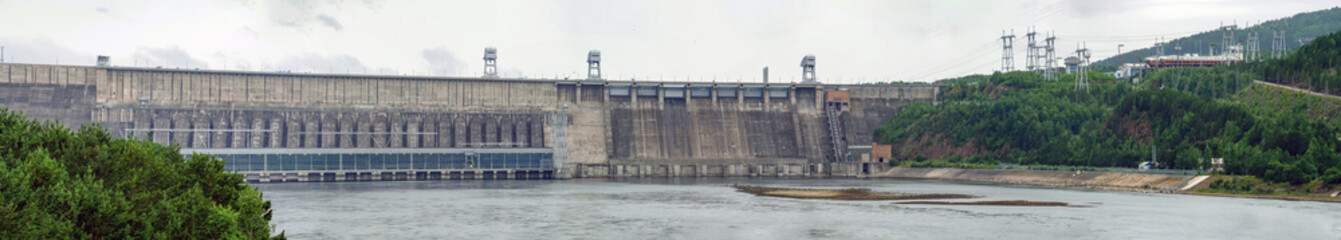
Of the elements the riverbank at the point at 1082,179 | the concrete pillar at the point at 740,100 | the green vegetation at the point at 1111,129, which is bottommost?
the riverbank at the point at 1082,179

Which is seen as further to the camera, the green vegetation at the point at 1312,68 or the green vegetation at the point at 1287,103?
the green vegetation at the point at 1312,68

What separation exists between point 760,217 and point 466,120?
279 ft

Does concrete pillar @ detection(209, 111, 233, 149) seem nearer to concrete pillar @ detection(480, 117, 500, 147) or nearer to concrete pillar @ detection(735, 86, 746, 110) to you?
concrete pillar @ detection(480, 117, 500, 147)

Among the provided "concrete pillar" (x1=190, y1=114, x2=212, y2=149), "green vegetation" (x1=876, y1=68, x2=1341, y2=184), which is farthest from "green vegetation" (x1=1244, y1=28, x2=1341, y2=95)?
"concrete pillar" (x1=190, y1=114, x2=212, y2=149)

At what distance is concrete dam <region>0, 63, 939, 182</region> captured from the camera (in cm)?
13212

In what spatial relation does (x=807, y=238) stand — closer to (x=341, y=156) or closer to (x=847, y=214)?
(x=847, y=214)

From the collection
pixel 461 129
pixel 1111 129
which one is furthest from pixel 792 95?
pixel 1111 129

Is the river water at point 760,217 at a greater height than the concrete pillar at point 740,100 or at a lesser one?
lesser

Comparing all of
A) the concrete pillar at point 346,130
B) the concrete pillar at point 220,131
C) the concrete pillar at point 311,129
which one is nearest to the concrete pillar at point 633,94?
the concrete pillar at point 346,130

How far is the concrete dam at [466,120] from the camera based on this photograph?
13212 centimetres

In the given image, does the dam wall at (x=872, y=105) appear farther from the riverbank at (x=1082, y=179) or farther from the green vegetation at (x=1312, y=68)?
the green vegetation at (x=1312, y=68)

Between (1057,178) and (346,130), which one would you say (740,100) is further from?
(346,130)

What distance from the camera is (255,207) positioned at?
34094mm

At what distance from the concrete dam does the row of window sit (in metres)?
0.13
